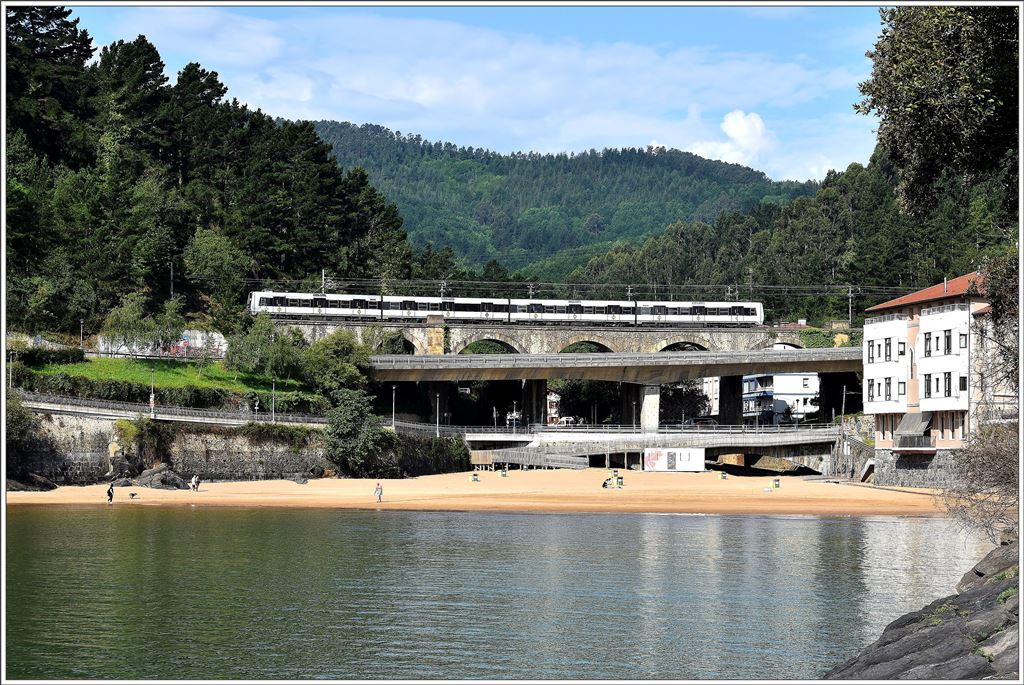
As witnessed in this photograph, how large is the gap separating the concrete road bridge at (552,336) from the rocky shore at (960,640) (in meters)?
84.2

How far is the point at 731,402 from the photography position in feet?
347

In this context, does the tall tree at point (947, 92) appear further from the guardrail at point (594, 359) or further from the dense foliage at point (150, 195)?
the guardrail at point (594, 359)

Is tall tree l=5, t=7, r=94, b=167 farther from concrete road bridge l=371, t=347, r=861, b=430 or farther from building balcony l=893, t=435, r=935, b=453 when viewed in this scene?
building balcony l=893, t=435, r=935, b=453

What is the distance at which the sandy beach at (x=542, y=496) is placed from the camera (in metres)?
64.4

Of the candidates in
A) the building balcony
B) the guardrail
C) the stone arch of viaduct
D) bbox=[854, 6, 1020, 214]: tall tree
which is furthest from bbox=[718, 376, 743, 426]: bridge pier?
bbox=[854, 6, 1020, 214]: tall tree

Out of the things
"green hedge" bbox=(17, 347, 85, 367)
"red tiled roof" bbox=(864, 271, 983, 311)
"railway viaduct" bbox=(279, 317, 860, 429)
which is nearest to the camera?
"red tiled roof" bbox=(864, 271, 983, 311)

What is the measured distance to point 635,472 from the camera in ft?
287

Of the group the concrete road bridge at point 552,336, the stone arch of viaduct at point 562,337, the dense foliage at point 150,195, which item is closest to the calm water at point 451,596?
the dense foliage at point 150,195

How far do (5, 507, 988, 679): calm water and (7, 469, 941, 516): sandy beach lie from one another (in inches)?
341

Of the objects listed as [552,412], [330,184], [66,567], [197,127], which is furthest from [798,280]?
[66,567]

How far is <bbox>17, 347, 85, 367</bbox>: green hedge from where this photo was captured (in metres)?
78.4

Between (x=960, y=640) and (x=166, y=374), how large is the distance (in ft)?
235

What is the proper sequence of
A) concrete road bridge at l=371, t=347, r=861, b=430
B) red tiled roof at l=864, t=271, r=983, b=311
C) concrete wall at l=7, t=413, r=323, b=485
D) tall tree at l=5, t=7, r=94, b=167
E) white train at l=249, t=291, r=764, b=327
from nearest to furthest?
concrete wall at l=7, t=413, r=323, b=485 → red tiled roof at l=864, t=271, r=983, b=311 → concrete road bridge at l=371, t=347, r=861, b=430 → tall tree at l=5, t=7, r=94, b=167 → white train at l=249, t=291, r=764, b=327

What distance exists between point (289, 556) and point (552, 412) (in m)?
105
